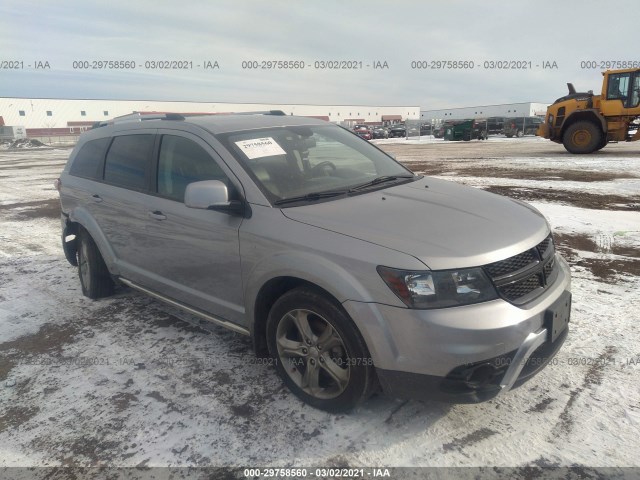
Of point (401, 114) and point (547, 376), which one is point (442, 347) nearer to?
point (547, 376)

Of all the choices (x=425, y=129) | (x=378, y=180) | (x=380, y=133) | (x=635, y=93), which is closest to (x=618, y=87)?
(x=635, y=93)

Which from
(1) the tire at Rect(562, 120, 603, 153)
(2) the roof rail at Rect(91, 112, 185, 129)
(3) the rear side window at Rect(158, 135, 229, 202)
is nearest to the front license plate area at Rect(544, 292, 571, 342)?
(3) the rear side window at Rect(158, 135, 229, 202)

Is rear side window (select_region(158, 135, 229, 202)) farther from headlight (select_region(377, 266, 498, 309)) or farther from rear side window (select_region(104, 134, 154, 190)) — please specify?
headlight (select_region(377, 266, 498, 309))

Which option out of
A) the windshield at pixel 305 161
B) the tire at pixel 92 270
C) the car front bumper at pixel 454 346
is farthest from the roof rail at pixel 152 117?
the car front bumper at pixel 454 346

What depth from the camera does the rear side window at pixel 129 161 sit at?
369 cm

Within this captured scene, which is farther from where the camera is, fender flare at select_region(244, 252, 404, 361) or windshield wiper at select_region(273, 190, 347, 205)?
windshield wiper at select_region(273, 190, 347, 205)

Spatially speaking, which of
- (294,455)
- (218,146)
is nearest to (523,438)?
(294,455)

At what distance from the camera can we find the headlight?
218 centimetres

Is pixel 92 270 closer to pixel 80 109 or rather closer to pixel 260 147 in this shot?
pixel 260 147

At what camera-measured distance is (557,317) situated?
2469 mm

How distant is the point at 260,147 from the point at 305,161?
0.36 meters

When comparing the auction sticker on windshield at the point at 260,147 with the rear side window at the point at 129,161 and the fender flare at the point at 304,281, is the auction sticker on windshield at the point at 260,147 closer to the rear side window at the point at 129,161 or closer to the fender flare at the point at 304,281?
the fender flare at the point at 304,281

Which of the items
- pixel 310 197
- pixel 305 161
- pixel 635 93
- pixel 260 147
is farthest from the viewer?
pixel 635 93

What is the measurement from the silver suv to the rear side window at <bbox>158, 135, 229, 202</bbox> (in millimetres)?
15
